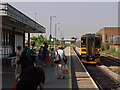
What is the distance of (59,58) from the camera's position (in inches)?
525

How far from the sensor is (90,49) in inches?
1018

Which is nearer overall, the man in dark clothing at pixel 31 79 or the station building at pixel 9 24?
the man in dark clothing at pixel 31 79

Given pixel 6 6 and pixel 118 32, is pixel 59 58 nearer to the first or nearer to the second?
pixel 6 6

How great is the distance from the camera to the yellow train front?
25.5 m

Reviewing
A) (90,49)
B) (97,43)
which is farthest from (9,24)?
(97,43)

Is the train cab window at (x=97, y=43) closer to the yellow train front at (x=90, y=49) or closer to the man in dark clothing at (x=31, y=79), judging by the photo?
the yellow train front at (x=90, y=49)

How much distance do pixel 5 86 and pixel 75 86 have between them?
2963 millimetres

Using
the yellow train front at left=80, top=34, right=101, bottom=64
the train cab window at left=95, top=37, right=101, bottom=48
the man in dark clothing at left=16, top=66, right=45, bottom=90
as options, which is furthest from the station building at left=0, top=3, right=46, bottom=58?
the man in dark clothing at left=16, top=66, right=45, bottom=90

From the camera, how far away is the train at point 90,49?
25547mm

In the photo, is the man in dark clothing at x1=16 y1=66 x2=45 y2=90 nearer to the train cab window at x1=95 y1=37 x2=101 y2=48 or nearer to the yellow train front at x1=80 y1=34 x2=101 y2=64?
the yellow train front at x1=80 y1=34 x2=101 y2=64

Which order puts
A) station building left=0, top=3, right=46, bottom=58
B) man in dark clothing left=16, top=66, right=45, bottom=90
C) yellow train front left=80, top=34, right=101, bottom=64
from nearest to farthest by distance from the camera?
man in dark clothing left=16, top=66, right=45, bottom=90 → station building left=0, top=3, right=46, bottom=58 → yellow train front left=80, top=34, right=101, bottom=64

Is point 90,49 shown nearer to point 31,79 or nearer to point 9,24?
point 9,24

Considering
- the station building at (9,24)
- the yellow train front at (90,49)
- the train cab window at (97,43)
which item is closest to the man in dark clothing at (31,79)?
the station building at (9,24)

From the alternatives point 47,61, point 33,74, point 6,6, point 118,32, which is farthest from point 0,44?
point 118,32
